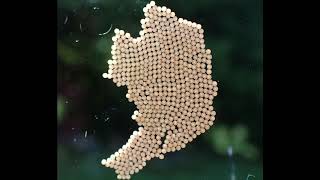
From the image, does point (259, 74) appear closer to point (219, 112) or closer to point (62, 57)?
point (219, 112)

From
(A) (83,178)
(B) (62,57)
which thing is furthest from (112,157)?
(B) (62,57)

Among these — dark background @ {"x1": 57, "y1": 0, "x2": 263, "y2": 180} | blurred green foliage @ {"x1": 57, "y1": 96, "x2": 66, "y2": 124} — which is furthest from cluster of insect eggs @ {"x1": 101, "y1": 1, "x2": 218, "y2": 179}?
blurred green foliage @ {"x1": 57, "y1": 96, "x2": 66, "y2": 124}

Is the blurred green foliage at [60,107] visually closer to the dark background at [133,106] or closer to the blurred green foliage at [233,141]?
the dark background at [133,106]

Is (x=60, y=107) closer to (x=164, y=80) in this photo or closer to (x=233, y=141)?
(x=164, y=80)

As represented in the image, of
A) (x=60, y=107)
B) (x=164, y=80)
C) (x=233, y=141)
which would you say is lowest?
(x=233, y=141)

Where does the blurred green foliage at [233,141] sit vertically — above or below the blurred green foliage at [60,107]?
below

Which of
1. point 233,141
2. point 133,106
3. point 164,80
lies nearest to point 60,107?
point 133,106

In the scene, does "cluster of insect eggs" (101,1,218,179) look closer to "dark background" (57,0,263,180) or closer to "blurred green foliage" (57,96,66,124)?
"dark background" (57,0,263,180)

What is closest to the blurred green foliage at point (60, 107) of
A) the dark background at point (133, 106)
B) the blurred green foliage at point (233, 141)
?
A: the dark background at point (133, 106)

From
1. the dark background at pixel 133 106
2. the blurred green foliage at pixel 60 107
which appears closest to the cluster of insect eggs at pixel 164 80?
the dark background at pixel 133 106
